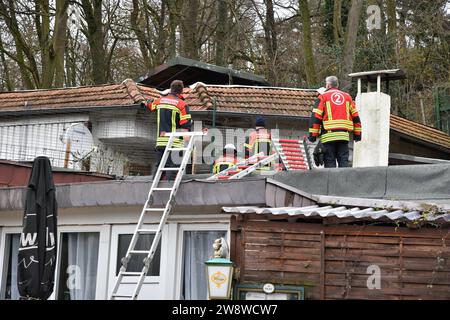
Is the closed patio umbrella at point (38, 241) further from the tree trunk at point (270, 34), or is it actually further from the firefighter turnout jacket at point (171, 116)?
the tree trunk at point (270, 34)

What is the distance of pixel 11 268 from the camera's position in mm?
13070

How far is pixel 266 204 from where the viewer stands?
10133mm

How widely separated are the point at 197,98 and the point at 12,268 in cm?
684

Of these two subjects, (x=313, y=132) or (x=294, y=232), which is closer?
(x=294, y=232)

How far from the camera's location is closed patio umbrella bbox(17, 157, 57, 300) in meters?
10.7

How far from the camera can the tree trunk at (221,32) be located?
95.0 feet

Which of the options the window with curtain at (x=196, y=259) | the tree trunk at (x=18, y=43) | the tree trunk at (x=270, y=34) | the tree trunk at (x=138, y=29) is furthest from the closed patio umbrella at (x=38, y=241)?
the tree trunk at (x=270, y=34)

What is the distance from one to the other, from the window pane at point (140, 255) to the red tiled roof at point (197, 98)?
6.60 metres

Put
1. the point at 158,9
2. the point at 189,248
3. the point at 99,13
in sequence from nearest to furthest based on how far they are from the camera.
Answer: the point at 189,248
the point at 99,13
the point at 158,9

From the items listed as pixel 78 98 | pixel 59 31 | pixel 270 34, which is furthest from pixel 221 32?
pixel 78 98

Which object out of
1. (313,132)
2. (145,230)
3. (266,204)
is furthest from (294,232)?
(313,132)

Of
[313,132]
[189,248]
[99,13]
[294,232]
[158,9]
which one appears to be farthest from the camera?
[158,9]
